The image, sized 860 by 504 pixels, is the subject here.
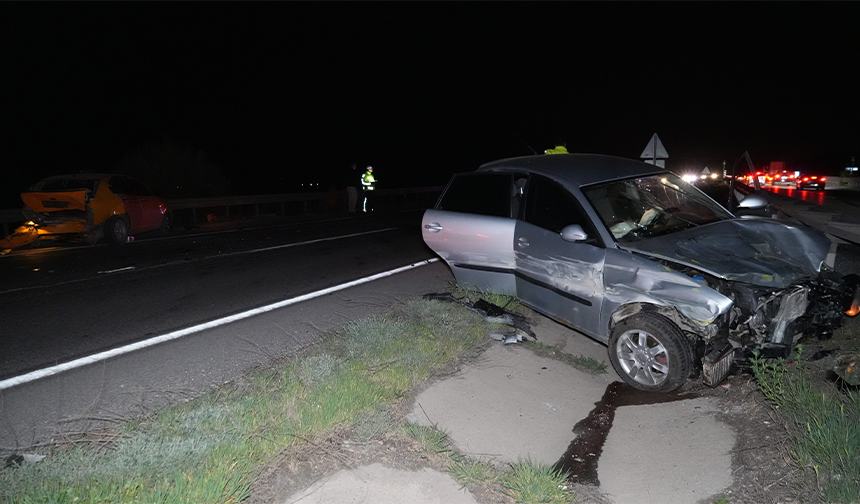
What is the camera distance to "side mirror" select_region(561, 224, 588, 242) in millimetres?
5320

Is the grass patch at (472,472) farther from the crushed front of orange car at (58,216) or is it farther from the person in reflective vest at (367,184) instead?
the person in reflective vest at (367,184)

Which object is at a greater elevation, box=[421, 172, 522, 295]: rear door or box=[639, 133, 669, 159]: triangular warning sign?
box=[639, 133, 669, 159]: triangular warning sign

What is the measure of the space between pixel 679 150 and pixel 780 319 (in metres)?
61.7

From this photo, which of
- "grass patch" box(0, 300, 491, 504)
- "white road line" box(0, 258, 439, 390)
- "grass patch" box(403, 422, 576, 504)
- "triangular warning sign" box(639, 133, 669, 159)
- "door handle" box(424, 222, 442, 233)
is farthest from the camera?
"triangular warning sign" box(639, 133, 669, 159)

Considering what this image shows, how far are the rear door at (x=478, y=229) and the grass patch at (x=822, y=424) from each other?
2626mm

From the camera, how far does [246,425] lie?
12.4 ft

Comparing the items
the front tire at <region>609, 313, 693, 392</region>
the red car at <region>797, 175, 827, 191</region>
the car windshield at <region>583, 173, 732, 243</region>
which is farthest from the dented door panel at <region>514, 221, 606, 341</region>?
the red car at <region>797, 175, 827, 191</region>

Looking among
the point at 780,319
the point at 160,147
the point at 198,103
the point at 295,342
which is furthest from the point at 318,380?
the point at 198,103

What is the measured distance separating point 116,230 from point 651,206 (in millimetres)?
10639

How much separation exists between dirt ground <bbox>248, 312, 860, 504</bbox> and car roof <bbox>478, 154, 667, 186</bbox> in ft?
8.55

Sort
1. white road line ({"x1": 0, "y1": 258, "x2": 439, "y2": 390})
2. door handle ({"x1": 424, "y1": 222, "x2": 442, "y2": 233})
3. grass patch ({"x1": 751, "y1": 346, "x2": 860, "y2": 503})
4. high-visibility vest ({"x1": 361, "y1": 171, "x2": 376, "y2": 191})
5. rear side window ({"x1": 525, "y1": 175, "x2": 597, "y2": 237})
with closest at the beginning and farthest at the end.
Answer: grass patch ({"x1": 751, "y1": 346, "x2": 860, "y2": 503}), white road line ({"x1": 0, "y1": 258, "x2": 439, "y2": 390}), rear side window ({"x1": 525, "y1": 175, "x2": 597, "y2": 237}), door handle ({"x1": 424, "y1": 222, "x2": 442, "y2": 233}), high-visibility vest ({"x1": 361, "y1": 171, "x2": 376, "y2": 191})

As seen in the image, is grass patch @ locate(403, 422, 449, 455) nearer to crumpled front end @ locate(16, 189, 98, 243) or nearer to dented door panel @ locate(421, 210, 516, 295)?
dented door panel @ locate(421, 210, 516, 295)

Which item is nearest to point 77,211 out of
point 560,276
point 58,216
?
point 58,216

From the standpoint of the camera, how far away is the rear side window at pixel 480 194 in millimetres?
6594
